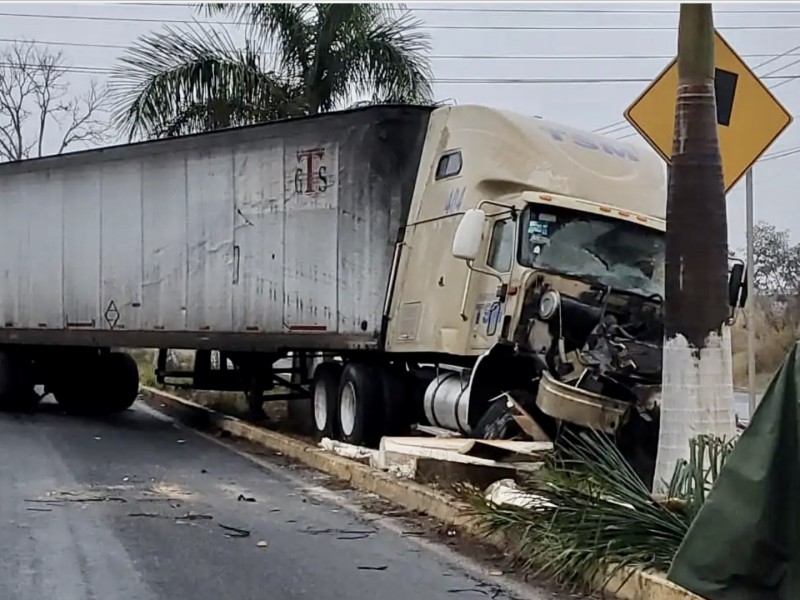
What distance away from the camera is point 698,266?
26.0 feet

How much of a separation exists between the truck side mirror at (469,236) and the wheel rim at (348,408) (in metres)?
3.14

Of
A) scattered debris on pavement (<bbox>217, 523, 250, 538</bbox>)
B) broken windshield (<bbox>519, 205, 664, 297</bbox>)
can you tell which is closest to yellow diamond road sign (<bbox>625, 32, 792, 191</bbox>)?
broken windshield (<bbox>519, 205, 664, 297</bbox>)

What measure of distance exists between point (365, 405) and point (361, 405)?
60 mm

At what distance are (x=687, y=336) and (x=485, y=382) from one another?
13.5ft

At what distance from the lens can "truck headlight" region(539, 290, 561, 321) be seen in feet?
36.0

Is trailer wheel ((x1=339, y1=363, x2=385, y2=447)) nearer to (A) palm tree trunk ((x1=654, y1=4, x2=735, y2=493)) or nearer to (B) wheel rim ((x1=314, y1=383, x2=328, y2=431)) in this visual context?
(B) wheel rim ((x1=314, y1=383, x2=328, y2=431))

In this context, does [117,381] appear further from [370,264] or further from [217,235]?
[370,264]

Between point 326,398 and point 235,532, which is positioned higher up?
point 326,398

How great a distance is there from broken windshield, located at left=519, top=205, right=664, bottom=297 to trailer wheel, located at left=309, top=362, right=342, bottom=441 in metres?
3.84

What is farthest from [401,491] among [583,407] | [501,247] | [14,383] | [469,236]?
[14,383]

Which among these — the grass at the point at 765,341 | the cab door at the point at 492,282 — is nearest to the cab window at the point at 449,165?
the cab door at the point at 492,282

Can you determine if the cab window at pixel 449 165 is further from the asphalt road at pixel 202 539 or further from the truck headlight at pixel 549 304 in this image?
the asphalt road at pixel 202 539

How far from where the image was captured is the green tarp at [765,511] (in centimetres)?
388

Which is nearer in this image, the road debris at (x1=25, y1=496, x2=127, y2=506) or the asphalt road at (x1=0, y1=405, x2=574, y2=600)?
the asphalt road at (x1=0, y1=405, x2=574, y2=600)
